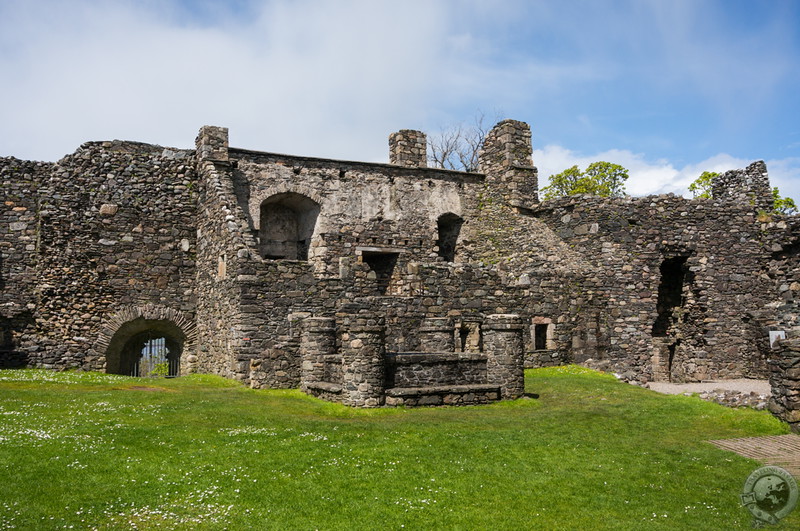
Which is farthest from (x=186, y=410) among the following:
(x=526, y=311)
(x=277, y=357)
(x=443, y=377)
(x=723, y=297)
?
(x=723, y=297)

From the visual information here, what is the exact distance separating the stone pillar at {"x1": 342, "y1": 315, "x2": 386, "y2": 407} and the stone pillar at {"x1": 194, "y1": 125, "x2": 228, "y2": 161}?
33.8 ft

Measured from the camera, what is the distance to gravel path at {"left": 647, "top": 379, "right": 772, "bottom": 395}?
20.3 metres

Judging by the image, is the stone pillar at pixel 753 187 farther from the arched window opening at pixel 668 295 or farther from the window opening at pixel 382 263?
the window opening at pixel 382 263

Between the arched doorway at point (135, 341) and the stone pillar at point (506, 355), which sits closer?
the stone pillar at point (506, 355)

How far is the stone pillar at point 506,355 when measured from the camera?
16.7 m

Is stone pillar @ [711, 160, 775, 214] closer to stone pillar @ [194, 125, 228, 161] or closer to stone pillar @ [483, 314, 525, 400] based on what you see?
stone pillar @ [483, 314, 525, 400]

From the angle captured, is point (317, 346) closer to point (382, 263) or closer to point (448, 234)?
point (382, 263)

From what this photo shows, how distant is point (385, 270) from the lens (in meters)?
25.9

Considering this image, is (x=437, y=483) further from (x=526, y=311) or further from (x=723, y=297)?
(x=723, y=297)

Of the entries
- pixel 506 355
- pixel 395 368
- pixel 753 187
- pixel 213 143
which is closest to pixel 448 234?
pixel 213 143

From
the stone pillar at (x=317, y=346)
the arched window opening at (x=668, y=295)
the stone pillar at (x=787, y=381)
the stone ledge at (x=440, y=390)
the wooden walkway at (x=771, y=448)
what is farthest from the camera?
the arched window opening at (x=668, y=295)

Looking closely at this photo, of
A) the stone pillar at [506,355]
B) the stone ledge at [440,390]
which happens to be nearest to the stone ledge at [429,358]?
the stone pillar at [506,355]

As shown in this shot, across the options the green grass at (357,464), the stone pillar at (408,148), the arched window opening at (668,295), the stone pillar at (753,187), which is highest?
the stone pillar at (408,148)

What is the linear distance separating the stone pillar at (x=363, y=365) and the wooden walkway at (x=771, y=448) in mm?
6619
